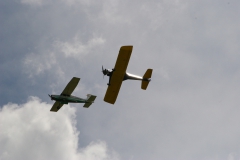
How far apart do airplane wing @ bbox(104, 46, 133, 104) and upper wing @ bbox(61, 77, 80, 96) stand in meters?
7.33

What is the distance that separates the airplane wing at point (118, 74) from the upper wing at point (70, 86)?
7.33 metres

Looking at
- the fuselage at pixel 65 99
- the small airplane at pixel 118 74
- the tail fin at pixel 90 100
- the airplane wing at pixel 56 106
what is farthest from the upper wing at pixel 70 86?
the small airplane at pixel 118 74

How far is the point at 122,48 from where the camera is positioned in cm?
2186

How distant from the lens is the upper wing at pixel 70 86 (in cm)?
3014

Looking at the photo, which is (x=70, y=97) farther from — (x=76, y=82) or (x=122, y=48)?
(x=122, y=48)

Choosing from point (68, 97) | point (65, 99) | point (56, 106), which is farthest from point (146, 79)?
point (56, 106)

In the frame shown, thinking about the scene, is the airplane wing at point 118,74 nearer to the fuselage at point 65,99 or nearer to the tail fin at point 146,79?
the tail fin at point 146,79

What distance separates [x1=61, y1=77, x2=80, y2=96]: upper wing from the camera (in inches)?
1187

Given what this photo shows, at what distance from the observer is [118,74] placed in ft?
75.9

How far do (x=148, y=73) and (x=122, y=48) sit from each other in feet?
19.8

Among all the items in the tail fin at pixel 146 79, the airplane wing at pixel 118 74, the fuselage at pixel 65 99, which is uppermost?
the fuselage at pixel 65 99

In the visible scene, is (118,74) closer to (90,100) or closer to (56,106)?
(90,100)

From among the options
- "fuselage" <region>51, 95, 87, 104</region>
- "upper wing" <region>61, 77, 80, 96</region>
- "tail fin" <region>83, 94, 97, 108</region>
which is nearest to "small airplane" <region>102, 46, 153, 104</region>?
"upper wing" <region>61, 77, 80, 96</region>

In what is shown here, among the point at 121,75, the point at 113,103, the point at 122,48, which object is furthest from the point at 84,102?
the point at 122,48
